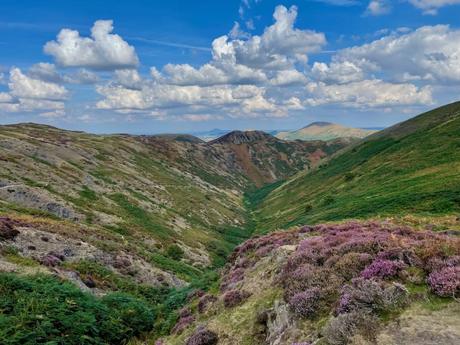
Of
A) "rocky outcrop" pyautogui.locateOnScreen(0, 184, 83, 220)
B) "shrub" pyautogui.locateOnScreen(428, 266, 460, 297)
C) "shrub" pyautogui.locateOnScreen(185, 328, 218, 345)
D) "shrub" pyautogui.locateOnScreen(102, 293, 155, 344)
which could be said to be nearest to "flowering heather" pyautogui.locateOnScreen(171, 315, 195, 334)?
"shrub" pyautogui.locateOnScreen(102, 293, 155, 344)

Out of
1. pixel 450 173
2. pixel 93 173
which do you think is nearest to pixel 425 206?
pixel 450 173

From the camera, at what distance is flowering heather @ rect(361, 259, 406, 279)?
1299cm

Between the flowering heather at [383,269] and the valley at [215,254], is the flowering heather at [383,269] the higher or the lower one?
the higher one

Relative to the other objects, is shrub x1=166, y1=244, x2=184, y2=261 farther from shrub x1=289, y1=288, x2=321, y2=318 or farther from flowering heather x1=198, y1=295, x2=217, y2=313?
shrub x1=289, y1=288, x2=321, y2=318

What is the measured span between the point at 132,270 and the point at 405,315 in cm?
3515

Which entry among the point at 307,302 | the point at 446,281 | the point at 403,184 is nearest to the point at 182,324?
the point at 307,302

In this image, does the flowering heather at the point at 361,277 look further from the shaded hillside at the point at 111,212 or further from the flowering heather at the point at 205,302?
the shaded hillside at the point at 111,212

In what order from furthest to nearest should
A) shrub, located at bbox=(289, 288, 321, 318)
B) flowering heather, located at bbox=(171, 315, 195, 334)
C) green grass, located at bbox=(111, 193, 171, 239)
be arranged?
green grass, located at bbox=(111, 193, 171, 239), flowering heather, located at bbox=(171, 315, 195, 334), shrub, located at bbox=(289, 288, 321, 318)

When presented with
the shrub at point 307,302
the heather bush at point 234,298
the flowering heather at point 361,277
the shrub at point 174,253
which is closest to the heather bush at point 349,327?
the flowering heather at point 361,277

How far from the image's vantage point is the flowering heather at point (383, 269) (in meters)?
13.0

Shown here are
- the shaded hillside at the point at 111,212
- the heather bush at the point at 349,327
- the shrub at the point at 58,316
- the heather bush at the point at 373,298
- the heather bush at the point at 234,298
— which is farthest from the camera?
the shaded hillside at the point at 111,212

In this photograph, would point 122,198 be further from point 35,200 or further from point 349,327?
point 349,327

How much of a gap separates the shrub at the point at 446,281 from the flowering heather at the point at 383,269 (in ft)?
4.18

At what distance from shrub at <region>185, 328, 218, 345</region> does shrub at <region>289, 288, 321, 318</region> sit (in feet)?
15.1
